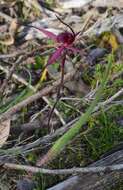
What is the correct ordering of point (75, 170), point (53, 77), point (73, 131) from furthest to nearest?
point (53, 77) → point (75, 170) → point (73, 131)

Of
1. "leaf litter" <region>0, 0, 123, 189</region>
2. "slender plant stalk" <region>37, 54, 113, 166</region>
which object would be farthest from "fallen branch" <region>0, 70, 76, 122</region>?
"slender plant stalk" <region>37, 54, 113, 166</region>

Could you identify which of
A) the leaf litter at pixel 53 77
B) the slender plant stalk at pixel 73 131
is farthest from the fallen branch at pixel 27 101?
the slender plant stalk at pixel 73 131

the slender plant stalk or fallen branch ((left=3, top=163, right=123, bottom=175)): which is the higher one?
the slender plant stalk

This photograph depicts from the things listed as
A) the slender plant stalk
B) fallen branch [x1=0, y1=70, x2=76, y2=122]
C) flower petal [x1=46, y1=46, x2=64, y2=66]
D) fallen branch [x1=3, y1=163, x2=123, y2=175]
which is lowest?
fallen branch [x1=3, y1=163, x2=123, y2=175]

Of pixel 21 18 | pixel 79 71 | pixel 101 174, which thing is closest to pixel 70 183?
pixel 101 174

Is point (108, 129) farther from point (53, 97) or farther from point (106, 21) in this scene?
point (106, 21)

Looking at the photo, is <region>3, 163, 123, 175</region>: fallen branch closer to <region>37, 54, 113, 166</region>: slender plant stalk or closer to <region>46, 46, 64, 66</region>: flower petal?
<region>37, 54, 113, 166</region>: slender plant stalk

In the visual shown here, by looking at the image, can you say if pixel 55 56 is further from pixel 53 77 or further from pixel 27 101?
pixel 53 77

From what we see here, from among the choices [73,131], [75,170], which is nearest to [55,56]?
[73,131]

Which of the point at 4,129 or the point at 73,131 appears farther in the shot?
the point at 4,129
